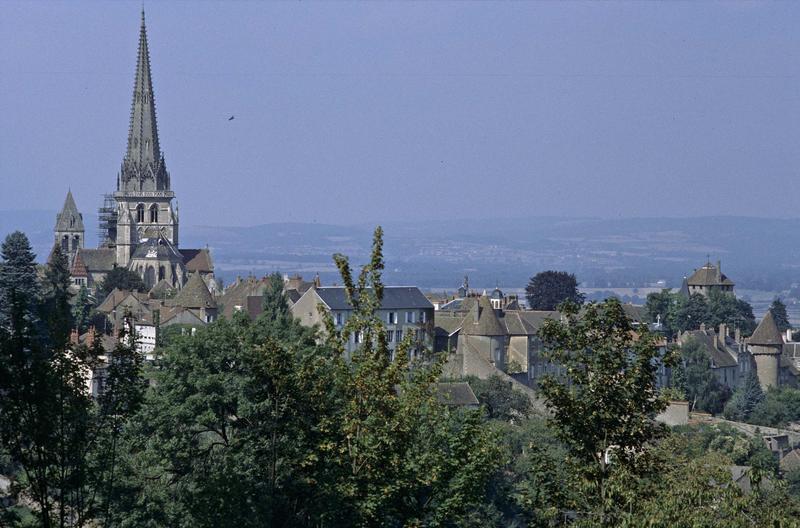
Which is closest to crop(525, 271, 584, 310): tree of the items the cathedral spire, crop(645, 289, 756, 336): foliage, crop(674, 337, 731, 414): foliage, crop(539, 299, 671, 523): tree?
crop(645, 289, 756, 336): foliage

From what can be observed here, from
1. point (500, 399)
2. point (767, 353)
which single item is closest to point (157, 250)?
point (767, 353)

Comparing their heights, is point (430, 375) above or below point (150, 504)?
above

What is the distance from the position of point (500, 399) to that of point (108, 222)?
122 metres

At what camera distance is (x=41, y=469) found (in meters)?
19.7

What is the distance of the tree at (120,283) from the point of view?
125 metres

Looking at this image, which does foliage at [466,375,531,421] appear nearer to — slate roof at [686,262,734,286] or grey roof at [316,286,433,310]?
grey roof at [316,286,433,310]

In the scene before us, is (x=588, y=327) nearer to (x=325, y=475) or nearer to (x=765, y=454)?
(x=325, y=475)

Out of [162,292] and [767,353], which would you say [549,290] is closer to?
[767,353]

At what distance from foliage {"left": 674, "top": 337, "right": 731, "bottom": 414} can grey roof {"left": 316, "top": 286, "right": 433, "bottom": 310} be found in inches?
523

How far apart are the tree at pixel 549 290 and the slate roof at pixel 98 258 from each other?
51026 millimetres

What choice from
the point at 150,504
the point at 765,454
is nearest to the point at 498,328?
the point at 765,454

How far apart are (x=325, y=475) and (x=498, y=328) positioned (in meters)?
57.4

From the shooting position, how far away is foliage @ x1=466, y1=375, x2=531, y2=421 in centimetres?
6688

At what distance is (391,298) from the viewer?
81.8 metres
